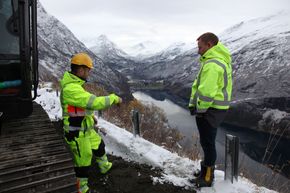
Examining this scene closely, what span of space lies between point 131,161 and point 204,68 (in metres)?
2.28

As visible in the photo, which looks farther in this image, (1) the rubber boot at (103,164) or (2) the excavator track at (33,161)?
(1) the rubber boot at (103,164)

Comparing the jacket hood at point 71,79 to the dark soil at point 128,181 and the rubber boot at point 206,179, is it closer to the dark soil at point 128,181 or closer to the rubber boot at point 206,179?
the dark soil at point 128,181

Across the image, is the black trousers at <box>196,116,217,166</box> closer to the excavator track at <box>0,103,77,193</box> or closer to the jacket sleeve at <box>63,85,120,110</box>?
the jacket sleeve at <box>63,85,120,110</box>

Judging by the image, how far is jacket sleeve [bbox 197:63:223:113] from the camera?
4094mm

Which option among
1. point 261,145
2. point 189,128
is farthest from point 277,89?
point 189,128

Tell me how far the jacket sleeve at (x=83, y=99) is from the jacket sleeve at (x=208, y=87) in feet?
3.88

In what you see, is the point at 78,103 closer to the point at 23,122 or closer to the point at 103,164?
the point at 103,164

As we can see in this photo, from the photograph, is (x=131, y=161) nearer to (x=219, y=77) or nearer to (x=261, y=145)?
(x=219, y=77)

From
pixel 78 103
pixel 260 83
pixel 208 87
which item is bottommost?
pixel 260 83

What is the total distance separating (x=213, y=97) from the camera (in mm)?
4117

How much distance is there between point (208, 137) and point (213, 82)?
0.81m

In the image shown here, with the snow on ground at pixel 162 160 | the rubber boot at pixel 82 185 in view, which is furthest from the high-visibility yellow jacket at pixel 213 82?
the rubber boot at pixel 82 185

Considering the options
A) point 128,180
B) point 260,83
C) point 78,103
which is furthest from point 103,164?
point 260,83

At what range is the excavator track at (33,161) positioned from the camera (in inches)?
128
